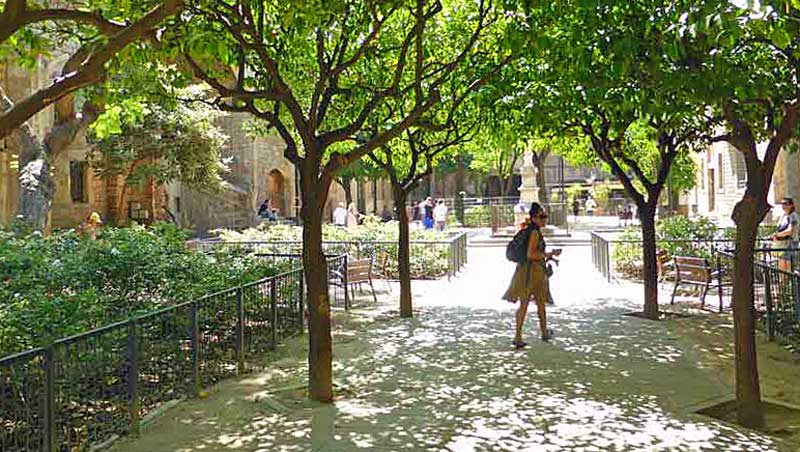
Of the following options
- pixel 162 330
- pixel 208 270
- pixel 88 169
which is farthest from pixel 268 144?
pixel 162 330

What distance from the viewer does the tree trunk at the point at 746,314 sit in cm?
571

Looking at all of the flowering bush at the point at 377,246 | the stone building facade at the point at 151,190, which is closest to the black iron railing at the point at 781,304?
the flowering bush at the point at 377,246

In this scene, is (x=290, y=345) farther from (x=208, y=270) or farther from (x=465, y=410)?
(x=465, y=410)

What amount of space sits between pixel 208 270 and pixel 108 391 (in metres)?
3.85

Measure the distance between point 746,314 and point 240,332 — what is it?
4.98 m

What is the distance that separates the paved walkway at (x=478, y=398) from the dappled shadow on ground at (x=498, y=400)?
0.04 ft

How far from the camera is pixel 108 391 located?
5578mm

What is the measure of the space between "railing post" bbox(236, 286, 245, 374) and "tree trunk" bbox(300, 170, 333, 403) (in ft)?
4.53

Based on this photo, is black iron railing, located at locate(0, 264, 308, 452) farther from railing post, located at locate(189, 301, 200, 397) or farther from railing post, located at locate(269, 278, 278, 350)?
railing post, located at locate(269, 278, 278, 350)

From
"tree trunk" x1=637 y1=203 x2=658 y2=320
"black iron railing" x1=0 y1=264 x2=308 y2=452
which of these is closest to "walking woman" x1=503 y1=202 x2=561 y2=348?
"tree trunk" x1=637 y1=203 x2=658 y2=320

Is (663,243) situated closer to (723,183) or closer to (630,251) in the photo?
(630,251)

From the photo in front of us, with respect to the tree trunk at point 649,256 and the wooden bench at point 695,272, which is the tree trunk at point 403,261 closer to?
the tree trunk at point 649,256

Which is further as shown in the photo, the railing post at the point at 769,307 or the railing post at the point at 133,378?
the railing post at the point at 769,307

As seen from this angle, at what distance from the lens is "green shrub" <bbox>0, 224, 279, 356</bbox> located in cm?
611
